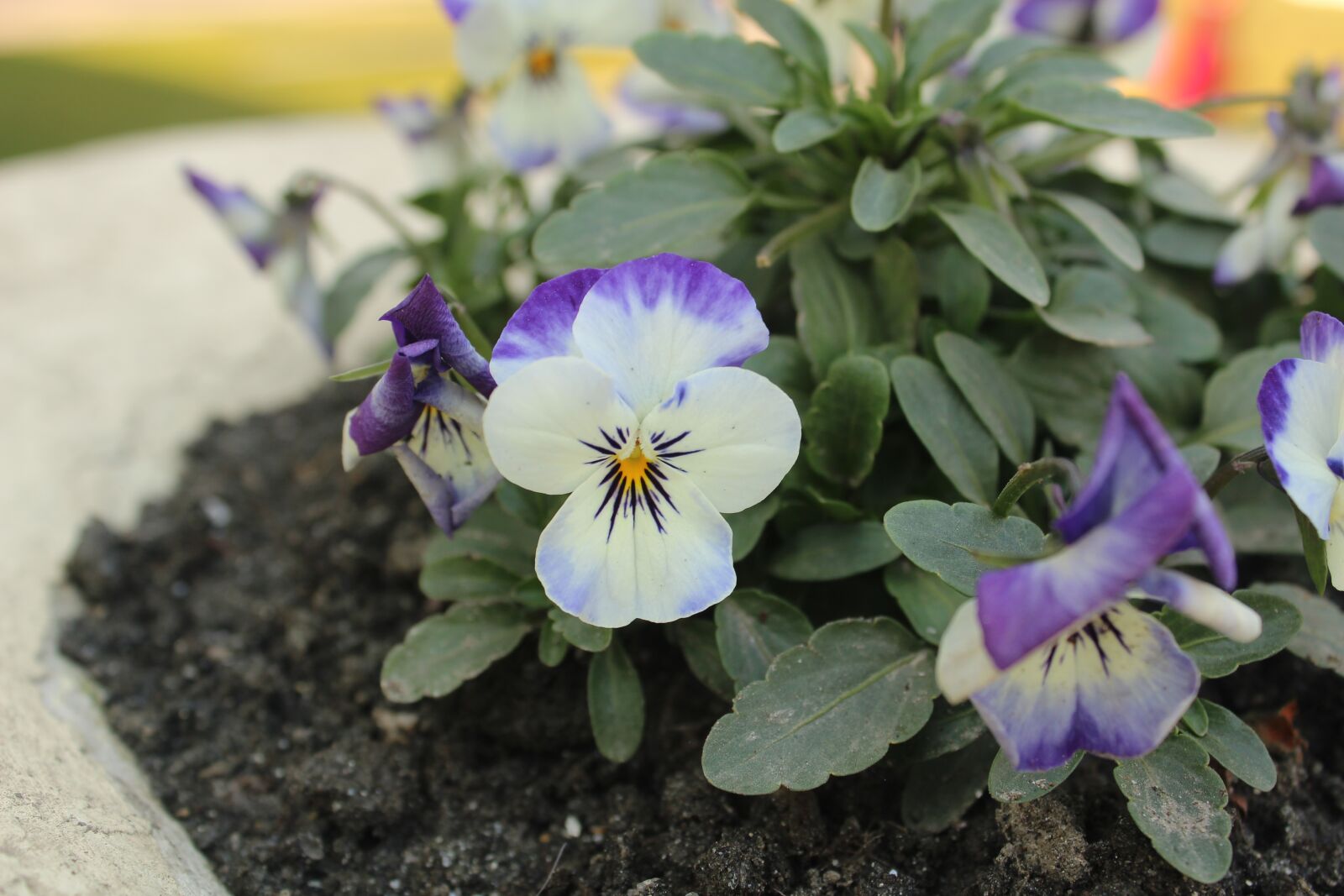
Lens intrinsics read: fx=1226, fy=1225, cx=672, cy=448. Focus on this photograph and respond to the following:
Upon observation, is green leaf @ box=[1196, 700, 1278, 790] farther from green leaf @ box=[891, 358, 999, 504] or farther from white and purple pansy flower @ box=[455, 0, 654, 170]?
white and purple pansy flower @ box=[455, 0, 654, 170]

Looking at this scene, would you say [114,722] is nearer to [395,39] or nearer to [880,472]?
[880,472]

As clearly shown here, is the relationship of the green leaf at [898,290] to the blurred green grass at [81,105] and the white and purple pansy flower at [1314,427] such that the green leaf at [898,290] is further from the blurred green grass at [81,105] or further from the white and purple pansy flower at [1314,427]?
the blurred green grass at [81,105]

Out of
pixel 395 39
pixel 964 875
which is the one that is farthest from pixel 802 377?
pixel 395 39

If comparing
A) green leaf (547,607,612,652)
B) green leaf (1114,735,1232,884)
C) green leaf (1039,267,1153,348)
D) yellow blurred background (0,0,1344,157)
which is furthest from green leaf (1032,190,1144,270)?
yellow blurred background (0,0,1344,157)

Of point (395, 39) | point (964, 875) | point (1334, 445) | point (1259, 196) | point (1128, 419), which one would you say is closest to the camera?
point (1128, 419)

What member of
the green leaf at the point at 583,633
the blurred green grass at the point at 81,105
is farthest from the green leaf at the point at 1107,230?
the blurred green grass at the point at 81,105

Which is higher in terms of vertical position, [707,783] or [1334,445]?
[1334,445]

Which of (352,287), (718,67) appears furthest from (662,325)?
(352,287)
